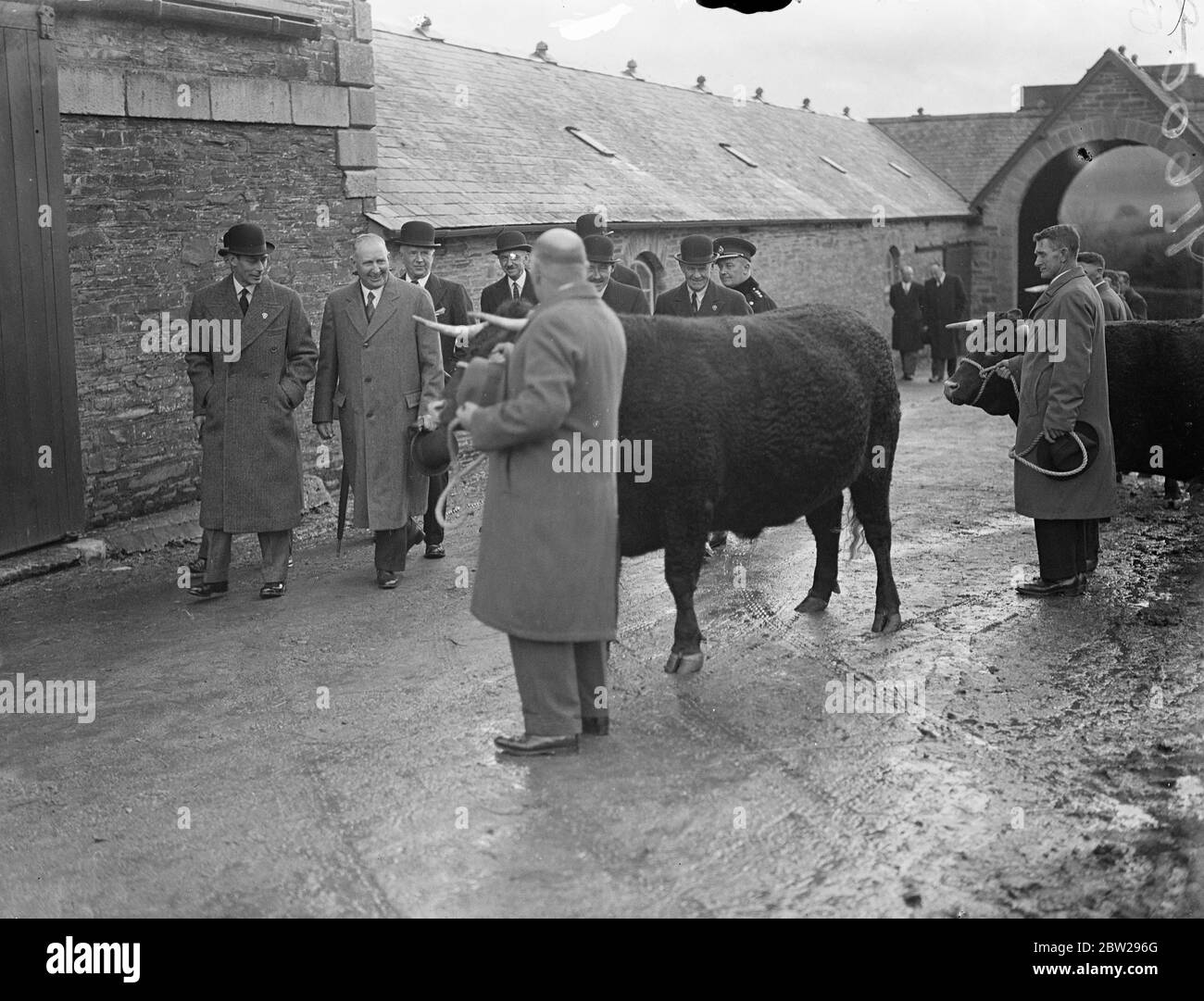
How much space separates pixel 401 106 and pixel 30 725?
1385cm

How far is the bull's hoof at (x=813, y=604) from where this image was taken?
7.81 metres

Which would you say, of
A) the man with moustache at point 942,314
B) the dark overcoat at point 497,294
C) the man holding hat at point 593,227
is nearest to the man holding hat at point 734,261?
the man holding hat at point 593,227

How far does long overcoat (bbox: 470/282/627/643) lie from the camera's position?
5328 millimetres

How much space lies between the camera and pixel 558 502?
212 inches

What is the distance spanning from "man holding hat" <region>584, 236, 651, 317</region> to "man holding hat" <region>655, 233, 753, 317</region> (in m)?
0.18

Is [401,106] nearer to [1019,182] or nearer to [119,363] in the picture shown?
[119,363]

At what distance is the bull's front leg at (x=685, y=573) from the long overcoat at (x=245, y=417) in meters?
3.02

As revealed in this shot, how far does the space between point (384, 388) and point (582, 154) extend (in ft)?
44.0

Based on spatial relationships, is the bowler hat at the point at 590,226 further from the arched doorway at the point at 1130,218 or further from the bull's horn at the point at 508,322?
the arched doorway at the point at 1130,218

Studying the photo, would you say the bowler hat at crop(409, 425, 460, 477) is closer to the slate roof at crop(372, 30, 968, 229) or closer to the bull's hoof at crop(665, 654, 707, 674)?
the bull's hoof at crop(665, 654, 707, 674)

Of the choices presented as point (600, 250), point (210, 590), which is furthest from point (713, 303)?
point (210, 590)

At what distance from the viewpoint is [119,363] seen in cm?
1023

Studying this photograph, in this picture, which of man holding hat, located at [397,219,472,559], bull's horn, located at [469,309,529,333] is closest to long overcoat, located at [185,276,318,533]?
man holding hat, located at [397,219,472,559]
